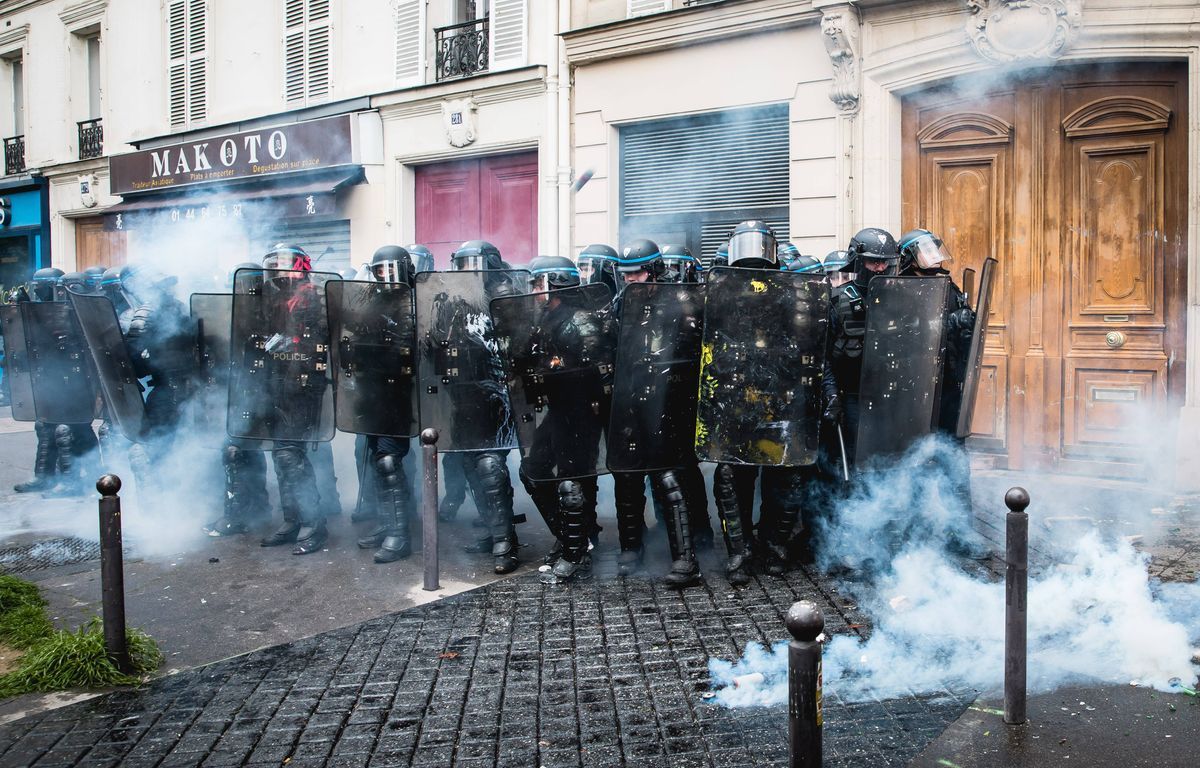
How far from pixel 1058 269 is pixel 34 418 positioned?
335 inches

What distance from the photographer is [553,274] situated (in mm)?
5523

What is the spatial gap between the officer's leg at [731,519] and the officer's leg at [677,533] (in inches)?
7.7

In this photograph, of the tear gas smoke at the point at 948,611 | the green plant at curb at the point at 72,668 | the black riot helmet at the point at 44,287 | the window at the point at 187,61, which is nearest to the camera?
the tear gas smoke at the point at 948,611

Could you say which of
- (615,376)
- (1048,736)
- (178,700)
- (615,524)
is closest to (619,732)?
(1048,736)

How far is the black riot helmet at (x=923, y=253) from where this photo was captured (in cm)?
516

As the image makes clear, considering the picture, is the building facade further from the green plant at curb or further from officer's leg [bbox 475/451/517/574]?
the green plant at curb

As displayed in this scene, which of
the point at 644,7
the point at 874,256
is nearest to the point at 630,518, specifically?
the point at 874,256

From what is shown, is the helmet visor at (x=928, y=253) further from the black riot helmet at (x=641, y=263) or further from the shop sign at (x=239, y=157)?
the shop sign at (x=239, y=157)

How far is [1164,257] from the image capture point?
715cm

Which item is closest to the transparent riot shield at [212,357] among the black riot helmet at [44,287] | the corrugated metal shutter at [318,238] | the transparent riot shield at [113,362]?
the transparent riot shield at [113,362]

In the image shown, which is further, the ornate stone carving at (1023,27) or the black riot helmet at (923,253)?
the ornate stone carving at (1023,27)

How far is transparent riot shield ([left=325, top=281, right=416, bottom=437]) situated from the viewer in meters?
5.61

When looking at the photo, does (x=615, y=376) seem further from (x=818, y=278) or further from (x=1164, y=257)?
(x=1164, y=257)

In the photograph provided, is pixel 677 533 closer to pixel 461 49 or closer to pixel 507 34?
pixel 507 34
